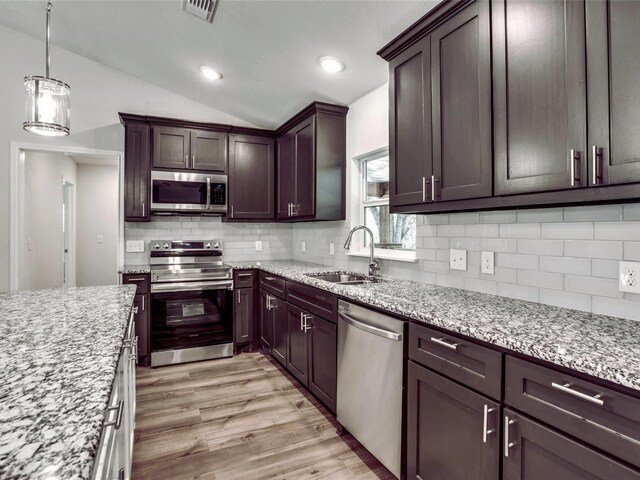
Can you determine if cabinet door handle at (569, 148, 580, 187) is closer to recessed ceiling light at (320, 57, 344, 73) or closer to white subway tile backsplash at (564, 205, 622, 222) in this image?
white subway tile backsplash at (564, 205, 622, 222)

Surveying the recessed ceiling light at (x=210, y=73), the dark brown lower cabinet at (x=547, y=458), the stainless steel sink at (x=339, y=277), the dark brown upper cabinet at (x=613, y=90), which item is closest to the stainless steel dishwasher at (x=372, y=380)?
the dark brown lower cabinet at (x=547, y=458)

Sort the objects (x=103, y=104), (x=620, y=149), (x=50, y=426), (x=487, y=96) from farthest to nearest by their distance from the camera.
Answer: (x=103, y=104)
(x=487, y=96)
(x=620, y=149)
(x=50, y=426)

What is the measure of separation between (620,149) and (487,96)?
1.92 ft

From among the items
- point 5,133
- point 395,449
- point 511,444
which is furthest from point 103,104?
point 511,444

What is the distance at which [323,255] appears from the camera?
371 centimetres

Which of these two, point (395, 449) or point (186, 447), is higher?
point (395, 449)

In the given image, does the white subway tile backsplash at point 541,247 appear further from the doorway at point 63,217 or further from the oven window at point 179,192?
the doorway at point 63,217

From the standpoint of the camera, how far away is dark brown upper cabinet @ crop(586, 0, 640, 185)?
3.57ft

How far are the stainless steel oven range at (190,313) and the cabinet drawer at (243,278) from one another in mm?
49

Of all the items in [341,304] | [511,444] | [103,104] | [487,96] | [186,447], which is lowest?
[186,447]

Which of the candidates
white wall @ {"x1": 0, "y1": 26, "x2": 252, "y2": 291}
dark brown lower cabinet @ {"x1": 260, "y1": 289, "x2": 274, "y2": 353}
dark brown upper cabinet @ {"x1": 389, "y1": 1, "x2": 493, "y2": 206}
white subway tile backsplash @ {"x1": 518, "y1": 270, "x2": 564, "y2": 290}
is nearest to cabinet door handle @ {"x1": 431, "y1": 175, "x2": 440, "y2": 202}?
dark brown upper cabinet @ {"x1": 389, "y1": 1, "x2": 493, "y2": 206}

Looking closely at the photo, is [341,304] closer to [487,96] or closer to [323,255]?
[487,96]

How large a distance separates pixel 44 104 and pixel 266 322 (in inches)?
95.5

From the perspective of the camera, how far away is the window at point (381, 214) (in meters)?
2.73
